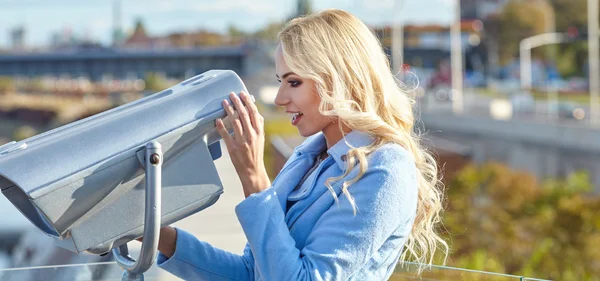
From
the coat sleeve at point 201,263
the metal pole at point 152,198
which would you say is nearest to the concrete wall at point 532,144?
the coat sleeve at point 201,263

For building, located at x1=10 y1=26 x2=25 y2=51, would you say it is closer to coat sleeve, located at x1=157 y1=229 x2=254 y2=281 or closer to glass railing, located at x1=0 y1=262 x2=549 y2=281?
glass railing, located at x1=0 y1=262 x2=549 y2=281

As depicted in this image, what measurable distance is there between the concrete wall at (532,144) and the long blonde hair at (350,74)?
1984cm

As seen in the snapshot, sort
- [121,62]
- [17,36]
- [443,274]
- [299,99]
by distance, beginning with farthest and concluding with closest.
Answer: [17,36] → [121,62] → [443,274] → [299,99]

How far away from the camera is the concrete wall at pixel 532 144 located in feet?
84.8

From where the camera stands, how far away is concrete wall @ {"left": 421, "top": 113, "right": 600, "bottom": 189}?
25.8 m

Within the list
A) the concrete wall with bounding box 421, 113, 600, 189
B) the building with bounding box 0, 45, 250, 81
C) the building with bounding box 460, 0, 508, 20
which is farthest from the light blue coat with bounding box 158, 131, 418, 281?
the building with bounding box 460, 0, 508, 20

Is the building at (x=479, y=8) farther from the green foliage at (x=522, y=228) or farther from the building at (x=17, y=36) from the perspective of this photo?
the green foliage at (x=522, y=228)

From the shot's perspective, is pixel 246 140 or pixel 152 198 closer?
pixel 152 198

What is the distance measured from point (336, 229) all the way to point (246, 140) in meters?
0.26

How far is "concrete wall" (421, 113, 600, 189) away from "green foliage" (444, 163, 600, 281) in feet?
22.6

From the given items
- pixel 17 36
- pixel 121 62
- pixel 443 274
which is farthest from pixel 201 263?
pixel 17 36

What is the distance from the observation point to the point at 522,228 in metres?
12.2

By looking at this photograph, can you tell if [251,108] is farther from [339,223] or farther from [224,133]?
[339,223]

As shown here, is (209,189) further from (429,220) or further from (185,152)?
(429,220)
